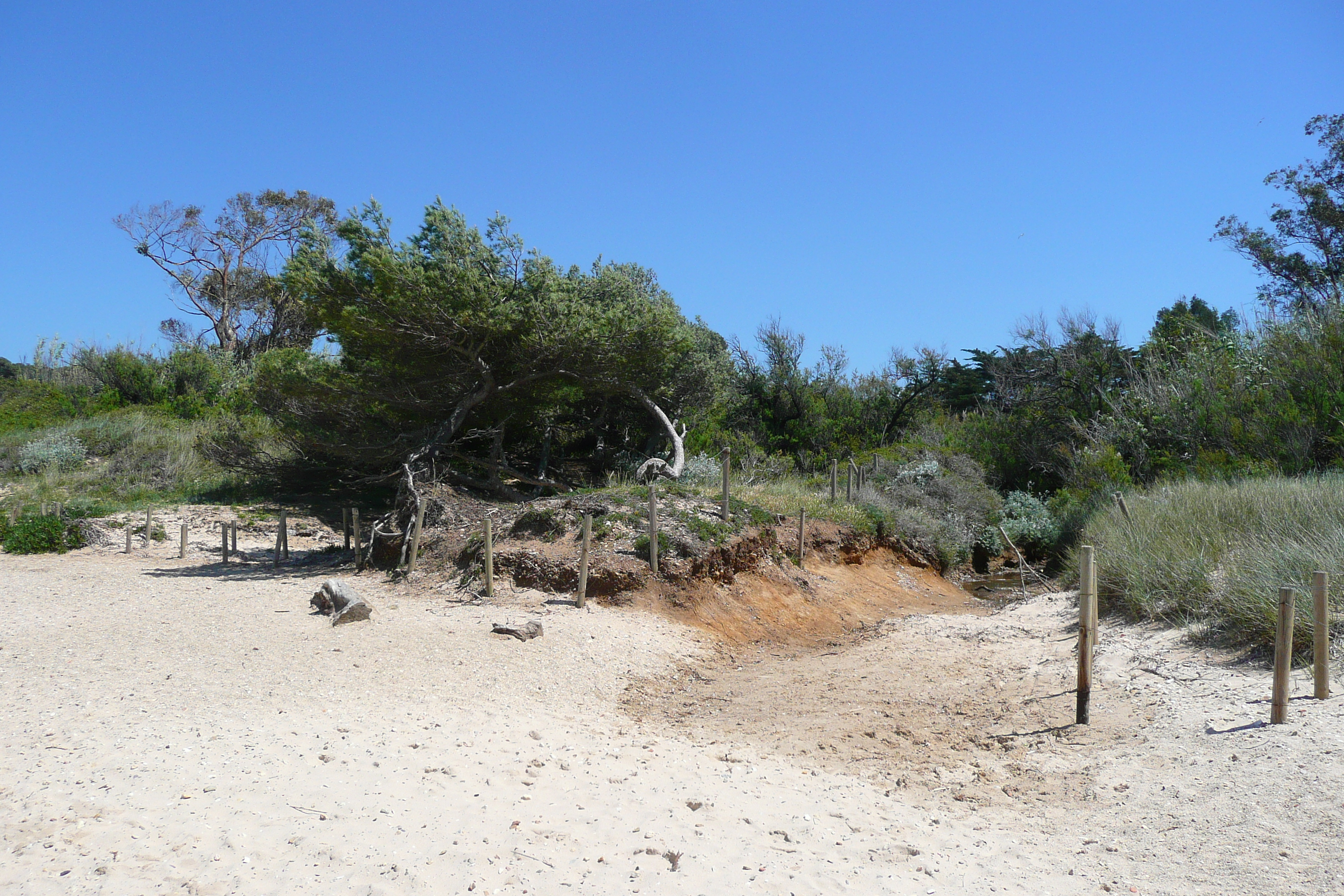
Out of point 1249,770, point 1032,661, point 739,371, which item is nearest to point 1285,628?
point 1249,770

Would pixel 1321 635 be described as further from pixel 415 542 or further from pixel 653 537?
pixel 415 542

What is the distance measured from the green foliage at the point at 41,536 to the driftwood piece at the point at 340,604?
10818mm

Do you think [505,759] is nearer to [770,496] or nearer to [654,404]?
[770,496]

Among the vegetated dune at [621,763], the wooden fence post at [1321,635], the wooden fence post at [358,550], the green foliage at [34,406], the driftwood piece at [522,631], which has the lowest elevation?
the vegetated dune at [621,763]

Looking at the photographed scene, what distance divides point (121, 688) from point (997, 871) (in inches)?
297

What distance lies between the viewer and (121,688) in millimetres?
7504

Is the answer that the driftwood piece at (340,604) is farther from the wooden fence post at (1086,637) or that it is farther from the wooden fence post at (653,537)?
the wooden fence post at (1086,637)

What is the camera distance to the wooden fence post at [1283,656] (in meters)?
5.79

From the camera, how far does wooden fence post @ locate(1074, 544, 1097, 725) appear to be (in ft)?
22.2

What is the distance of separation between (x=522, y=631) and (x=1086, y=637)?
6180 mm

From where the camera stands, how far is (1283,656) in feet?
19.1

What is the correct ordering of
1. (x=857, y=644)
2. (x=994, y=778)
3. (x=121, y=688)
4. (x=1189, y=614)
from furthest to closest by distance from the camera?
1. (x=857, y=644)
2. (x=1189, y=614)
3. (x=121, y=688)
4. (x=994, y=778)

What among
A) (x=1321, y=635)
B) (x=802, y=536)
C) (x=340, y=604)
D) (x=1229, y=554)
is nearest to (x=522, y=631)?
(x=340, y=604)

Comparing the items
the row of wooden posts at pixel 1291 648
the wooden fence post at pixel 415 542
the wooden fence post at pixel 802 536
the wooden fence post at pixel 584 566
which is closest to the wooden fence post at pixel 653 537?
the wooden fence post at pixel 584 566
